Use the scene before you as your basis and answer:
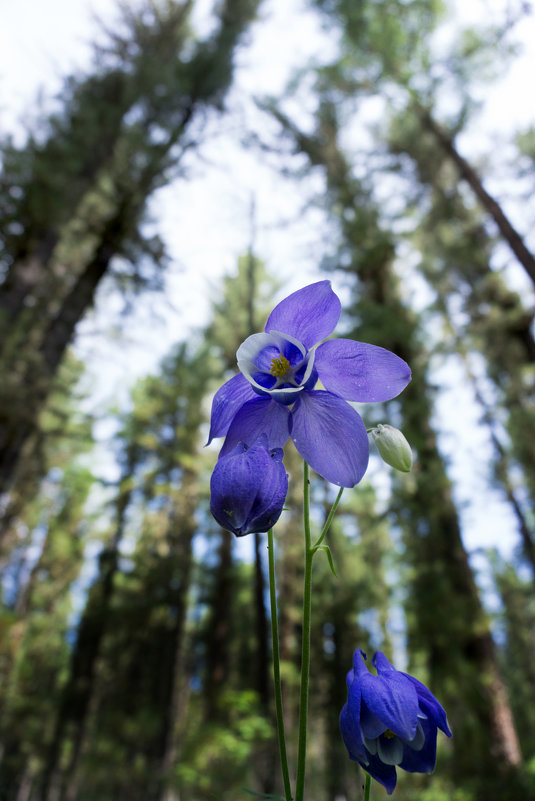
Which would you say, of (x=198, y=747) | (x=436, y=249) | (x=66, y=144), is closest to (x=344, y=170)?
(x=436, y=249)

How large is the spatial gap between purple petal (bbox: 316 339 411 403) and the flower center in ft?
0.25

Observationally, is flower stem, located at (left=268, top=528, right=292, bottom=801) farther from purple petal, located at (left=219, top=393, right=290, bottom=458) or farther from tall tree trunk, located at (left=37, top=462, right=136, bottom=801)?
tall tree trunk, located at (left=37, top=462, right=136, bottom=801)

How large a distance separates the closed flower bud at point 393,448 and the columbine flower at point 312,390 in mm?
61

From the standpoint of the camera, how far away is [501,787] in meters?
5.04

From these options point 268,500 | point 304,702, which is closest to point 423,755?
point 304,702

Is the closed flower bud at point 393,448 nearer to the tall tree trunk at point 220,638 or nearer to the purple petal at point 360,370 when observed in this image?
the purple petal at point 360,370

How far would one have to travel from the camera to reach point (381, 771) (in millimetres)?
609

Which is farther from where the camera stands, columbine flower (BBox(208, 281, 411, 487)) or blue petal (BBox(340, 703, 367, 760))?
columbine flower (BBox(208, 281, 411, 487))

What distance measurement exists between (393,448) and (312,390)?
15 cm

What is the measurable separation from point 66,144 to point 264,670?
8112mm

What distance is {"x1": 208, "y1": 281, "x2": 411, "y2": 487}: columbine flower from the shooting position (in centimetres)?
72

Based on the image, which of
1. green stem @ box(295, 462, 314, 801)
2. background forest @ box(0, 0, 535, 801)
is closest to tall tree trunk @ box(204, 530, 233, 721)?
background forest @ box(0, 0, 535, 801)

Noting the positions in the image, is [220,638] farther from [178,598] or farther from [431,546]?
[431,546]

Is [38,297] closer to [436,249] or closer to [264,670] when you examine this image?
[264,670]
